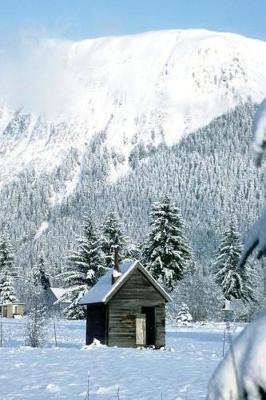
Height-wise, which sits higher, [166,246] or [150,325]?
[166,246]

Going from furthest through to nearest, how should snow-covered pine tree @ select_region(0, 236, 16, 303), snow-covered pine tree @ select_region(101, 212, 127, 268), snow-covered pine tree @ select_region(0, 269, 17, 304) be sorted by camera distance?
snow-covered pine tree @ select_region(0, 269, 17, 304)
snow-covered pine tree @ select_region(0, 236, 16, 303)
snow-covered pine tree @ select_region(101, 212, 127, 268)

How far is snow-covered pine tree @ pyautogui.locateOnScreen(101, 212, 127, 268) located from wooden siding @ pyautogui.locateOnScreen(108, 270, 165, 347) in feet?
97.9

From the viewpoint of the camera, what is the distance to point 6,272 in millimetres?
82750

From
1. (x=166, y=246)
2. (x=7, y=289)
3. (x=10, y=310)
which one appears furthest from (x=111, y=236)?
(x=10, y=310)

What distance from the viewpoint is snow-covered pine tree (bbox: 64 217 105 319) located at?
60.3m

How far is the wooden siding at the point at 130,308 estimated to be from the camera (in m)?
34.2

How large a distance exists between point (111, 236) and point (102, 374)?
47455 mm

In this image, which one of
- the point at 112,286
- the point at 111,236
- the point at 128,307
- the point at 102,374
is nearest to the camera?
the point at 102,374

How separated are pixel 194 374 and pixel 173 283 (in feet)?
138

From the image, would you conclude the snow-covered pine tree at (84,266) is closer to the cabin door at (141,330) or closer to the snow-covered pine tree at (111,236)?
the snow-covered pine tree at (111,236)

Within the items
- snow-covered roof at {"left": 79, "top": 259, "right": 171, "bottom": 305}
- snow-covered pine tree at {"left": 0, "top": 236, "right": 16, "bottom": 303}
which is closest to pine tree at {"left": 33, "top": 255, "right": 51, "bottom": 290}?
snow-covered pine tree at {"left": 0, "top": 236, "right": 16, "bottom": 303}

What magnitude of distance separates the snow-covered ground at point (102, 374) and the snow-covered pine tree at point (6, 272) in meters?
52.2

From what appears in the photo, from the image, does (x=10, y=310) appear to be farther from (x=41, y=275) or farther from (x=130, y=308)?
(x=130, y=308)

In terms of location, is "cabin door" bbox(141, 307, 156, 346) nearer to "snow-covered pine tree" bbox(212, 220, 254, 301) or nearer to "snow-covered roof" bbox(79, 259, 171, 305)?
"snow-covered roof" bbox(79, 259, 171, 305)
